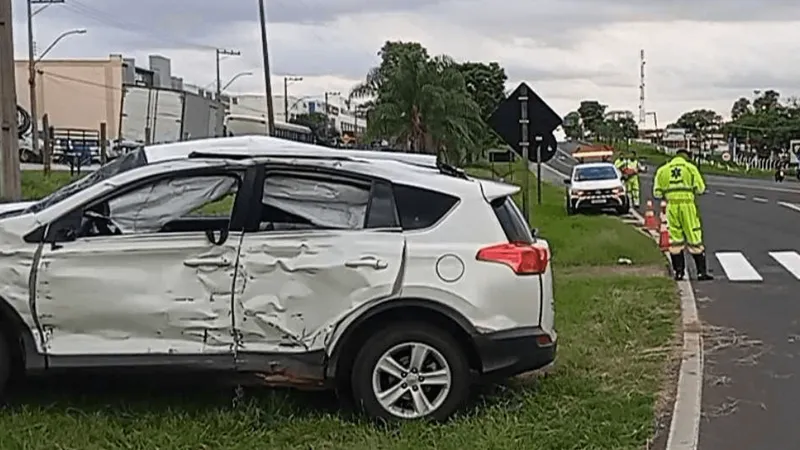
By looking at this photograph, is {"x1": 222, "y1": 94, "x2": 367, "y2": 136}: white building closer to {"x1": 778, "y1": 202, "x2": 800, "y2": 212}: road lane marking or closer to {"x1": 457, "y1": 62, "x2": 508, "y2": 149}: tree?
{"x1": 457, "y1": 62, "x2": 508, "y2": 149}: tree

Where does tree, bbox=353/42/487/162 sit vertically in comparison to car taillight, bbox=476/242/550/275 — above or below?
above

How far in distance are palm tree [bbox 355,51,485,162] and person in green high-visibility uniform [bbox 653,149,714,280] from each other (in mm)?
25279

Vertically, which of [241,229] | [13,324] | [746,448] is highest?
[241,229]

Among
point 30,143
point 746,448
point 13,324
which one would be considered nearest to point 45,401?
point 13,324

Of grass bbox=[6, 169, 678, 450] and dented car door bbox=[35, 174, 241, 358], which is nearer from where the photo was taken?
grass bbox=[6, 169, 678, 450]

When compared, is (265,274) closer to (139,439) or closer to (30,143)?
(139,439)

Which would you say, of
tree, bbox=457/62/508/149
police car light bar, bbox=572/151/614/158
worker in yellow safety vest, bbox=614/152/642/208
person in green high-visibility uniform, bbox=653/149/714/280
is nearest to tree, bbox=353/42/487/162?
worker in yellow safety vest, bbox=614/152/642/208

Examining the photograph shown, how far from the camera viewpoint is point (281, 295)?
23.5 feet

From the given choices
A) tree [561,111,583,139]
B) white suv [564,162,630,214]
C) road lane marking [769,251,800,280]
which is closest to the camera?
road lane marking [769,251,800,280]

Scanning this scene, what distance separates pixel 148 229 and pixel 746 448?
12.3ft

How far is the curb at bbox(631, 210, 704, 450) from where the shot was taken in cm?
709

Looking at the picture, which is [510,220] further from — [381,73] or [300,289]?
[381,73]

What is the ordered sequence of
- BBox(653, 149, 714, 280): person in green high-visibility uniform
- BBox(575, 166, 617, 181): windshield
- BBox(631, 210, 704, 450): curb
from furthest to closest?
BBox(575, 166, 617, 181): windshield, BBox(653, 149, 714, 280): person in green high-visibility uniform, BBox(631, 210, 704, 450): curb

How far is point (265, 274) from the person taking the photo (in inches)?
282
